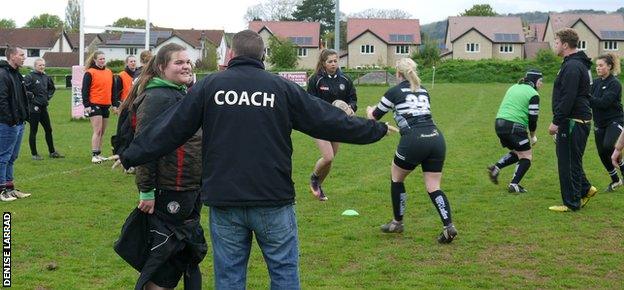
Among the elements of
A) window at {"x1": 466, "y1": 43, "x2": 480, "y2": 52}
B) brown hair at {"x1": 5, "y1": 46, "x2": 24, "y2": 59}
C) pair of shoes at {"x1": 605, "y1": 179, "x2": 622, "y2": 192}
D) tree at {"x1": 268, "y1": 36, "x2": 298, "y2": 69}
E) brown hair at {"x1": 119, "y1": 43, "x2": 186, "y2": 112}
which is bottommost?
pair of shoes at {"x1": 605, "y1": 179, "x2": 622, "y2": 192}

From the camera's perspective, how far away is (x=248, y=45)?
486 cm

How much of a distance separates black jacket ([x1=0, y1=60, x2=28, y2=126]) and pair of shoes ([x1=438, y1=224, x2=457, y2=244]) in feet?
19.4

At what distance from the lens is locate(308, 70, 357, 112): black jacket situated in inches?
432

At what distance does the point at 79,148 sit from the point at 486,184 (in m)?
9.70

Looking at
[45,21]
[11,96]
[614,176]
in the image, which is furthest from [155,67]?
[45,21]

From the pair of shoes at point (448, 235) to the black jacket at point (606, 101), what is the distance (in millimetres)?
4511

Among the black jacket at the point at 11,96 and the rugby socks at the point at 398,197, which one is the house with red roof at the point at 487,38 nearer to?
the black jacket at the point at 11,96

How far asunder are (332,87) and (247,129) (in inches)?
250

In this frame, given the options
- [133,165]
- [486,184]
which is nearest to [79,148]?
[486,184]

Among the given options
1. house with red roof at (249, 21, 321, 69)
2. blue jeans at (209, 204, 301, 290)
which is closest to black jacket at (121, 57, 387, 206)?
blue jeans at (209, 204, 301, 290)

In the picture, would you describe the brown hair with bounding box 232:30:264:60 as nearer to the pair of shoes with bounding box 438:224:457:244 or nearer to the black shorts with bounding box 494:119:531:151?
the pair of shoes with bounding box 438:224:457:244

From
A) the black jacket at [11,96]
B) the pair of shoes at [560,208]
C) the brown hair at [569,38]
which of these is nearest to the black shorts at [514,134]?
the pair of shoes at [560,208]

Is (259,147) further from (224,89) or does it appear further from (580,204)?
(580,204)

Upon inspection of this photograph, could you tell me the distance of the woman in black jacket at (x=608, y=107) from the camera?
11.7m
